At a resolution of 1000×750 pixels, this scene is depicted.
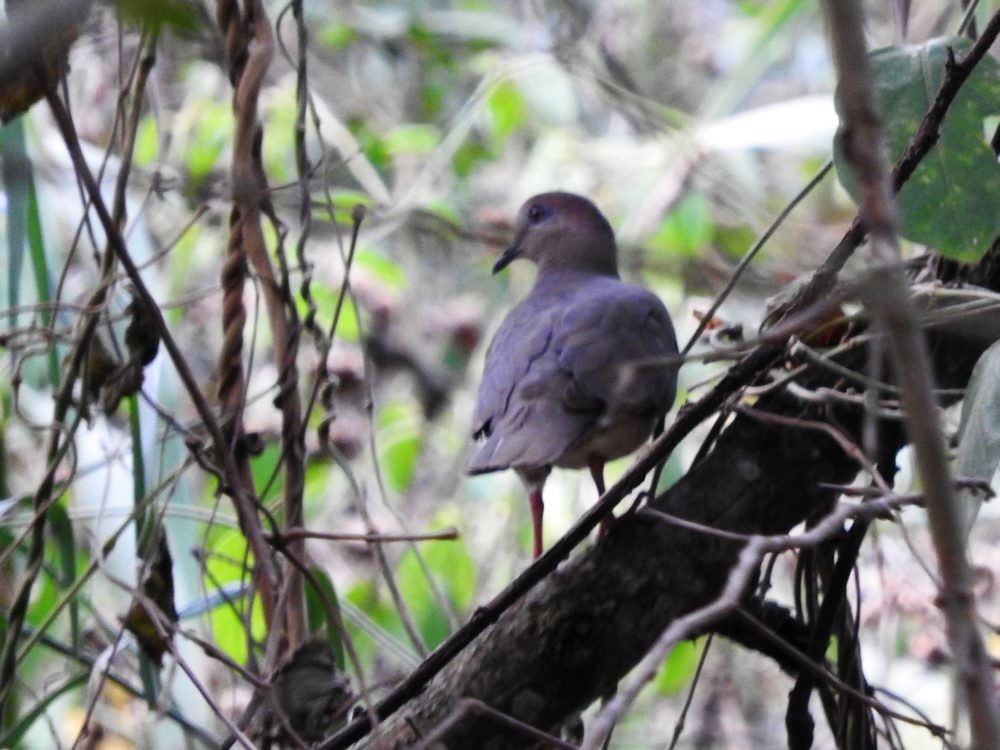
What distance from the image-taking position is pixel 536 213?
140 inches

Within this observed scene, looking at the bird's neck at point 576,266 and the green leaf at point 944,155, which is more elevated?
the bird's neck at point 576,266

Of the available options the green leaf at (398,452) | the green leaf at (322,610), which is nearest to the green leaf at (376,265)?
the green leaf at (398,452)

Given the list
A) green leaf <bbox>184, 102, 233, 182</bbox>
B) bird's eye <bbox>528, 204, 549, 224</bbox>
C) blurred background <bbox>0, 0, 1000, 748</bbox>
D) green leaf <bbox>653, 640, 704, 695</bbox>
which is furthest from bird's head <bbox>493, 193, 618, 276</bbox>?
green leaf <bbox>184, 102, 233, 182</bbox>

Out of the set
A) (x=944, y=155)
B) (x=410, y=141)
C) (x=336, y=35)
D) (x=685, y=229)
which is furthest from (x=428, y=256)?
(x=944, y=155)

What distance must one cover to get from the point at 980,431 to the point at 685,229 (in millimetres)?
3109

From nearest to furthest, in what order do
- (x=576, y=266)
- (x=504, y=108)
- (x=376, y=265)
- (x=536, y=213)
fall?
(x=576, y=266)
(x=536, y=213)
(x=376, y=265)
(x=504, y=108)

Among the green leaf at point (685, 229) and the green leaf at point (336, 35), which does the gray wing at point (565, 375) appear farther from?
the green leaf at point (336, 35)

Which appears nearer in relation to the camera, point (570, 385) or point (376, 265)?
Answer: point (570, 385)

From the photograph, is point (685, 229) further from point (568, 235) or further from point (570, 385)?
point (570, 385)

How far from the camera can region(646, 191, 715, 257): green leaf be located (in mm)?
4609

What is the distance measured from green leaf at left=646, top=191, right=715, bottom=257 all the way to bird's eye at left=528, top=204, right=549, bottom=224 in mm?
1046

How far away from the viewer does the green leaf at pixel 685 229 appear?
4.61 m

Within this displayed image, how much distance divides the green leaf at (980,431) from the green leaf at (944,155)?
0.69 ft

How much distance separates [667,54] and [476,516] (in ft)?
10.1
